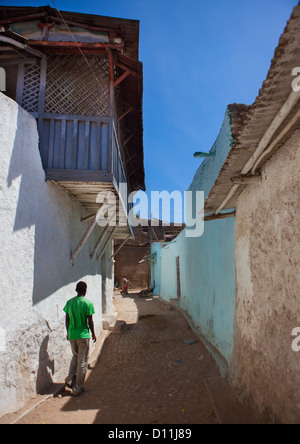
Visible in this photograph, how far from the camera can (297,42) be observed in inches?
63.4

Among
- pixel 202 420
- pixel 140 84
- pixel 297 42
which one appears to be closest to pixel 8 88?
pixel 140 84

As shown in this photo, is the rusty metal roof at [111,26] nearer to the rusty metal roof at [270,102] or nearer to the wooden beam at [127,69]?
the wooden beam at [127,69]

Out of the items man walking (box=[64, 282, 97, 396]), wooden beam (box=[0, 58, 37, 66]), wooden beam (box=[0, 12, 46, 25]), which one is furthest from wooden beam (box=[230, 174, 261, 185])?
wooden beam (box=[0, 12, 46, 25])

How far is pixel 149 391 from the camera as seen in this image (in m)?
4.59

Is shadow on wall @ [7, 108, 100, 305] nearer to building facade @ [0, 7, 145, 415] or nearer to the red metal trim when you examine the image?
building facade @ [0, 7, 145, 415]

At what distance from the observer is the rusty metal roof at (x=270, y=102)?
1.61 meters

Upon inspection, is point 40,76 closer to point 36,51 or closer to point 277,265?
point 36,51

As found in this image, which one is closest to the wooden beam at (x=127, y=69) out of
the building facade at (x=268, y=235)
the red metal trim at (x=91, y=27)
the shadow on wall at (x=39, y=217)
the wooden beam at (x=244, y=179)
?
the red metal trim at (x=91, y=27)

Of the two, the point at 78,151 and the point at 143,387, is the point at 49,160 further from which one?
the point at 143,387

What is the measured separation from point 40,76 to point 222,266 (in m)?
4.87

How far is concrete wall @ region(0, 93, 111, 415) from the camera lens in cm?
362

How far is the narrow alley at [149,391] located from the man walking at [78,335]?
27 centimetres

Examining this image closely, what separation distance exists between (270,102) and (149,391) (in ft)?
14.2

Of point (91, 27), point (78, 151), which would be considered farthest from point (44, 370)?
point (91, 27)
